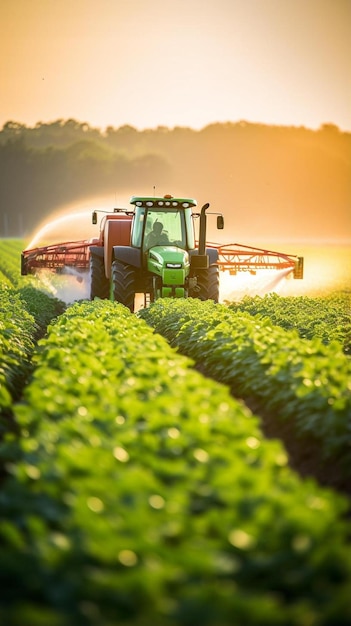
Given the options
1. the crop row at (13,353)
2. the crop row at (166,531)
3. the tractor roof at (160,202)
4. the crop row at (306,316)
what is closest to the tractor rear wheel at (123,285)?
the tractor roof at (160,202)

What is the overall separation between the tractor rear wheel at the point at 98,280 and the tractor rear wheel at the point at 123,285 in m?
3.14

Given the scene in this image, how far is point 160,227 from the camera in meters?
22.3

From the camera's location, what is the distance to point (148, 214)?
22328mm

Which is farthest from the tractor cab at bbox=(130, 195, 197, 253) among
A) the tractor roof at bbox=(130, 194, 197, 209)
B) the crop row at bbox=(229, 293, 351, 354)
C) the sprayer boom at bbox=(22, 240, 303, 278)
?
the sprayer boom at bbox=(22, 240, 303, 278)

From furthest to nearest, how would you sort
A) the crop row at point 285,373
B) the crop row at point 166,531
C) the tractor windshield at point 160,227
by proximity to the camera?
the tractor windshield at point 160,227 < the crop row at point 285,373 < the crop row at point 166,531

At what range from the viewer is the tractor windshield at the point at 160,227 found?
875 inches

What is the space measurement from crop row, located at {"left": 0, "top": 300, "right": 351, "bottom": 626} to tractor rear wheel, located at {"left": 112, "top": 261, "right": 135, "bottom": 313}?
1584 cm

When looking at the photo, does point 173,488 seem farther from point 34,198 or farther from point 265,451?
point 34,198

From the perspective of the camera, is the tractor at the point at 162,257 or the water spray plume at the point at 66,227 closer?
the tractor at the point at 162,257

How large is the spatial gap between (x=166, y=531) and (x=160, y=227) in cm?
1823

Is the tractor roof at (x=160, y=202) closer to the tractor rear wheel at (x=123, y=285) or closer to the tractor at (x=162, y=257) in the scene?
the tractor at (x=162, y=257)

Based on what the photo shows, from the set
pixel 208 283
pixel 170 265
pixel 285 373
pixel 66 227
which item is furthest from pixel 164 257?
pixel 66 227

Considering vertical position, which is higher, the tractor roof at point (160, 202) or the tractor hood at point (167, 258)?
the tractor roof at point (160, 202)

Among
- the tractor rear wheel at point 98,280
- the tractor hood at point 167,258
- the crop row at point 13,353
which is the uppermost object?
the tractor hood at point 167,258
